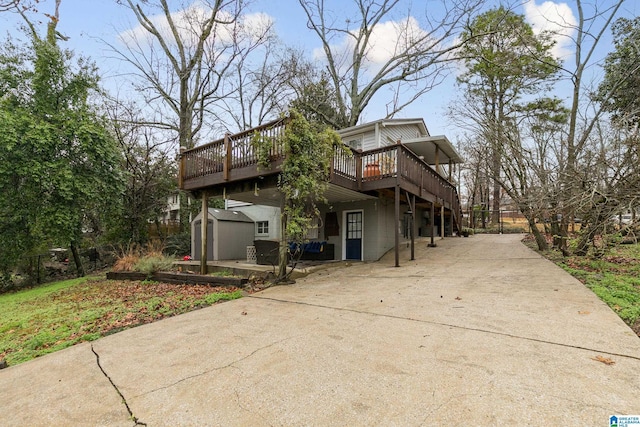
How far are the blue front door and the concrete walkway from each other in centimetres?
599

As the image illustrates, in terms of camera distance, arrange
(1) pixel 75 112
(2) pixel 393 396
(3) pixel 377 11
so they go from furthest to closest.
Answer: (3) pixel 377 11 < (1) pixel 75 112 < (2) pixel 393 396

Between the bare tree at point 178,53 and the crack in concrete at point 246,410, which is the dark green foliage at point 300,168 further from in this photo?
the bare tree at point 178,53

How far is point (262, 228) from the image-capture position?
1379cm

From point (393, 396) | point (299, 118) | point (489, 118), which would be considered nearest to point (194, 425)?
point (393, 396)

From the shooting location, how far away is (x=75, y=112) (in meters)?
11.1

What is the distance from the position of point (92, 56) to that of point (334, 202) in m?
10.7

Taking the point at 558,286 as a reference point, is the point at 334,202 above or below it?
above

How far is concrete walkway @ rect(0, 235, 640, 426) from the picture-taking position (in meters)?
2.18

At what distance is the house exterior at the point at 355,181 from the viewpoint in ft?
26.5

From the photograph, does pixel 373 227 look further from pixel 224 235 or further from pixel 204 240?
pixel 224 235

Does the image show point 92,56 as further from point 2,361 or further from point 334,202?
point 2,361

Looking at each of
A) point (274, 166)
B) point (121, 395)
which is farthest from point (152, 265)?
point (121, 395)

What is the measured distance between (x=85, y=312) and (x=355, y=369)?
5.43 meters

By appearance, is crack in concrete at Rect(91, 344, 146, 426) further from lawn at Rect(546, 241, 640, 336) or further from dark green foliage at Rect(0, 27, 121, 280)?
dark green foliage at Rect(0, 27, 121, 280)
